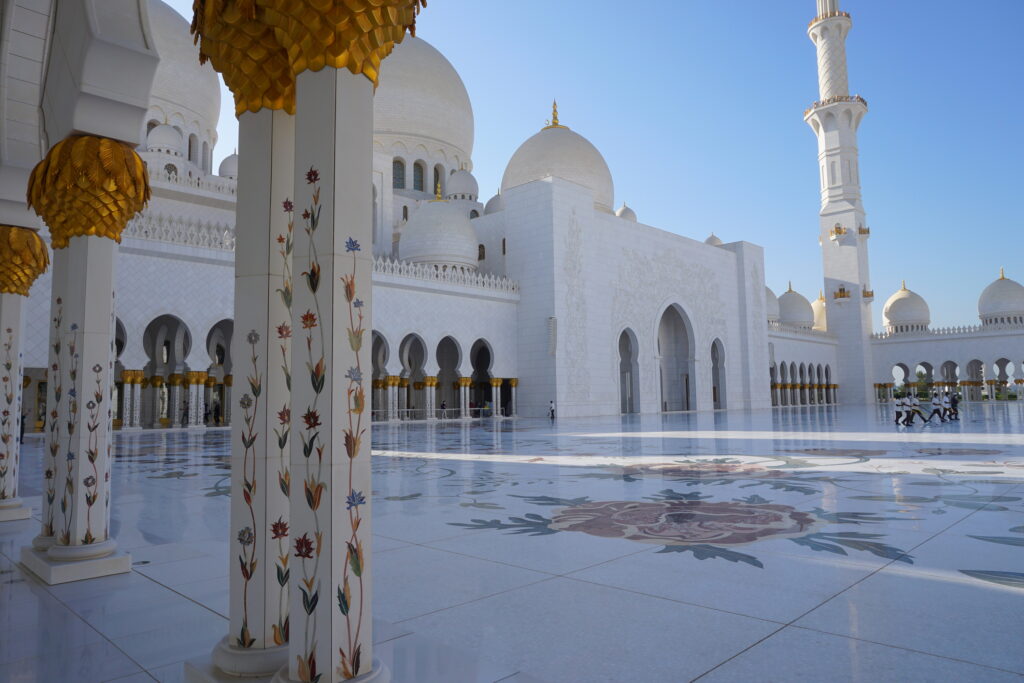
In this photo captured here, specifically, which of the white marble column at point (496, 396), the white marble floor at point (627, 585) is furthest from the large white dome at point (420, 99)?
the white marble floor at point (627, 585)

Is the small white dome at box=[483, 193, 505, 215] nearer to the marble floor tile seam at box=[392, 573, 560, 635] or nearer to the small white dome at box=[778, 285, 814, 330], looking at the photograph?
the small white dome at box=[778, 285, 814, 330]

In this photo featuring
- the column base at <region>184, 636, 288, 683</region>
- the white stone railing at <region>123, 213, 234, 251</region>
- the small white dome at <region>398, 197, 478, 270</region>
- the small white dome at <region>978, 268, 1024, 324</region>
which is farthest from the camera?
the small white dome at <region>978, 268, 1024, 324</region>

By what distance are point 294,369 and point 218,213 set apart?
45.8 ft

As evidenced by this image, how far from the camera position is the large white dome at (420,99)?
18.4 m

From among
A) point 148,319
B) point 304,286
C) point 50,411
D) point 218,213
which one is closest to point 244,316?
point 304,286

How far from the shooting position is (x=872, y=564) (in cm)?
187

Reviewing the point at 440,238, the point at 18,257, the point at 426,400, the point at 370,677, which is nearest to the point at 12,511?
the point at 18,257

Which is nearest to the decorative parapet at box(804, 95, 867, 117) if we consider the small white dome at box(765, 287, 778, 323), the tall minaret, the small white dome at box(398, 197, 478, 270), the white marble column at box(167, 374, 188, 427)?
the tall minaret

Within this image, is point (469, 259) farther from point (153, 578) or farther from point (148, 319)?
point (153, 578)

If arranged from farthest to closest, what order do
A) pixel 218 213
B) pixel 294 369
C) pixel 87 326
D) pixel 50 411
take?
1. pixel 218 213
2. pixel 50 411
3. pixel 87 326
4. pixel 294 369

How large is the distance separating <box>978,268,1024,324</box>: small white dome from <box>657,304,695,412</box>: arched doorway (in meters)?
14.5

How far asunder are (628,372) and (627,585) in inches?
670

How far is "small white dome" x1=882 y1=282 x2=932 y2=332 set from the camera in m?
27.5

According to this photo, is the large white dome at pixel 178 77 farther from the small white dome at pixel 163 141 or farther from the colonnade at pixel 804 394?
the colonnade at pixel 804 394
